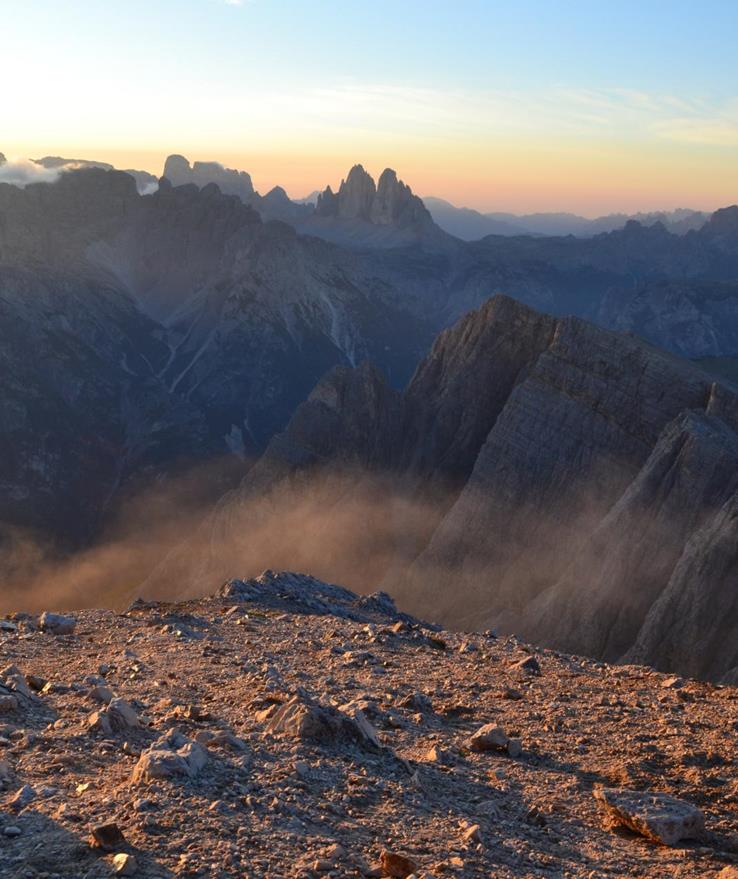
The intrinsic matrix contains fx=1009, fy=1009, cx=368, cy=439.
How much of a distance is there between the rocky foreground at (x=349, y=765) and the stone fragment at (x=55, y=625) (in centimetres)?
85

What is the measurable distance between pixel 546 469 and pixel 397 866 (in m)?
40.6

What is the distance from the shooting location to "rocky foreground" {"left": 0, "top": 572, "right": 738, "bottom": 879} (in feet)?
28.4

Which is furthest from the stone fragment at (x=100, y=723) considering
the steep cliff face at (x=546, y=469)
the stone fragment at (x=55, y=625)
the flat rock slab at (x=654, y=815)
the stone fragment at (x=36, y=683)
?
the steep cliff face at (x=546, y=469)

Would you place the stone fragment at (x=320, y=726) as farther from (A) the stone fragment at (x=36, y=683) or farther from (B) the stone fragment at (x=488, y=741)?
(A) the stone fragment at (x=36, y=683)

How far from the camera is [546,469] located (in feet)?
158

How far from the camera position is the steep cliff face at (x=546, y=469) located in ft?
123

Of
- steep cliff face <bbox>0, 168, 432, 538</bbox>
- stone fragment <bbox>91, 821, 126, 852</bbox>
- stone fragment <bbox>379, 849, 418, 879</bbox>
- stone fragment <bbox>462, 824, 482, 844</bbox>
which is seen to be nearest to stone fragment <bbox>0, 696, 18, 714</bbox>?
stone fragment <bbox>91, 821, 126, 852</bbox>

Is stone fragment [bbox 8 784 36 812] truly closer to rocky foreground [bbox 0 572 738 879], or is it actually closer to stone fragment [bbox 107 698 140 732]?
rocky foreground [bbox 0 572 738 879]

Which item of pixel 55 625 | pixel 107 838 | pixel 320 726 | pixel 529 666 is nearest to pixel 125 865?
pixel 107 838

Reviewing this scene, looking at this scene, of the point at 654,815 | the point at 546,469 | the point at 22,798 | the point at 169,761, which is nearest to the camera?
the point at 22,798

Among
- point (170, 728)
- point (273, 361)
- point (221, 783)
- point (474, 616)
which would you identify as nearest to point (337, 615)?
point (170, 728)

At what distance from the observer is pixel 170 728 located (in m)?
11.7

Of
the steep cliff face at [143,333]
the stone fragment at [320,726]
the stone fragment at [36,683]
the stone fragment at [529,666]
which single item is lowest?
the steep cliff face at [143,333]

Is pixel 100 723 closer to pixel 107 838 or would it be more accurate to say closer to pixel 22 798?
pixel 22 798
